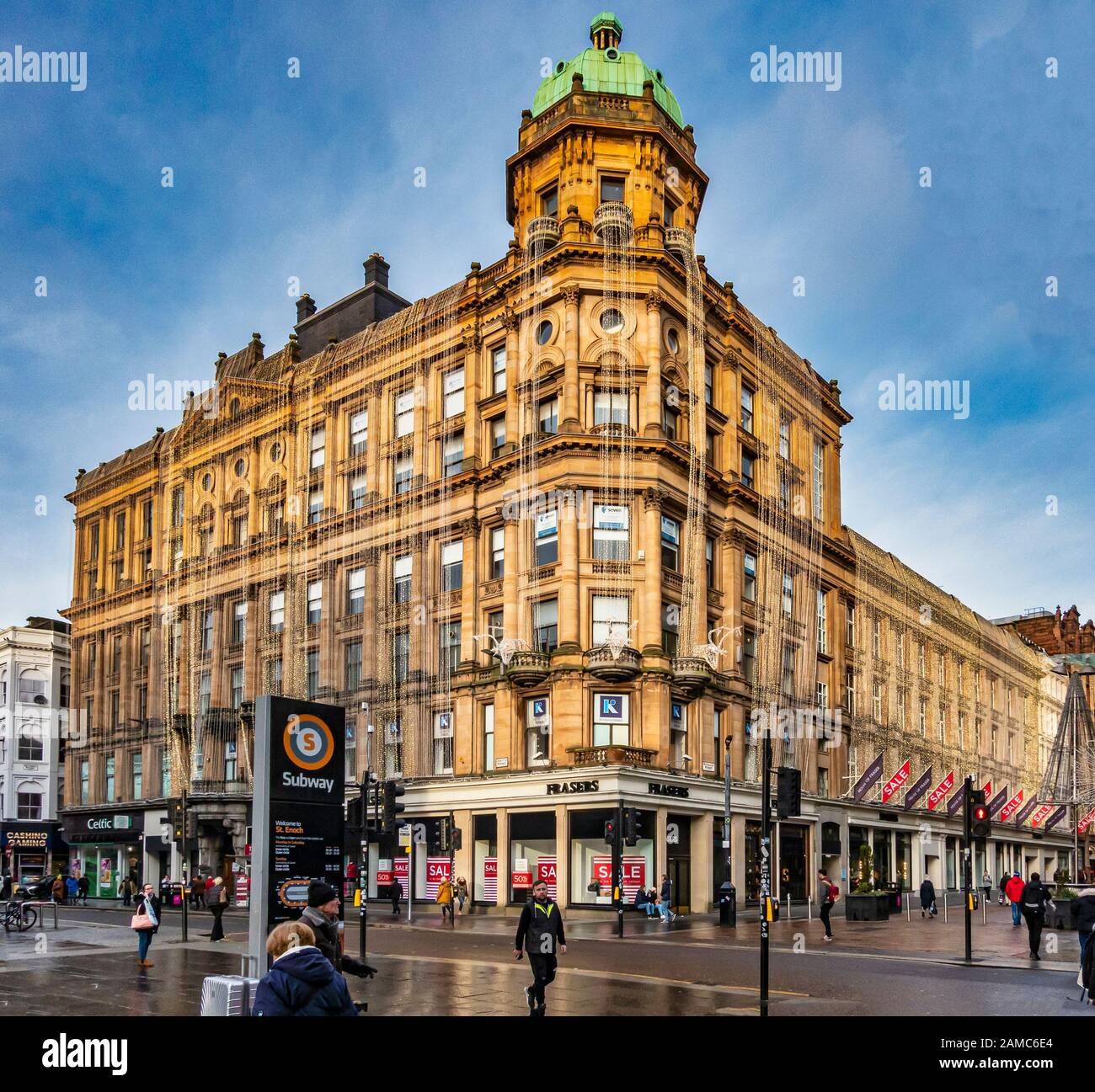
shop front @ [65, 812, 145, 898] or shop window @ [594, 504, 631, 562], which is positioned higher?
shop window @ [594, 504, 631, 562]

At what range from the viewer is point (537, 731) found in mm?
49156

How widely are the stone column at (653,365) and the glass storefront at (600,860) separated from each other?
50.1ft

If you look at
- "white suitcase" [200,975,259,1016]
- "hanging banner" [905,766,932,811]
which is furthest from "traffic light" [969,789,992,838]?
"hanging banner" [905,766,932,811]

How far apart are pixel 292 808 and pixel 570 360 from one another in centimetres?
3350

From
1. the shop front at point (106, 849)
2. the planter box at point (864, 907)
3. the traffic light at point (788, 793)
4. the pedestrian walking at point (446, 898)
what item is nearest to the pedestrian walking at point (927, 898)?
the planter box at point (864, 907)

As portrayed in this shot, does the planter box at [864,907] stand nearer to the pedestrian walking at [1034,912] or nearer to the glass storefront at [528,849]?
the glass storefront at [528,849]

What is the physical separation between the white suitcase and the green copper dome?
4862 cm

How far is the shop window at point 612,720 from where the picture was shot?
47375 mm

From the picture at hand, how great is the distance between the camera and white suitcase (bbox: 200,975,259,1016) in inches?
496

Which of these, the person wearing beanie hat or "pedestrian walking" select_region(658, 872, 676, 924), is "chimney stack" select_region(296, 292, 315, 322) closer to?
"pedestrian walking" select_region(658, 872, 676, 924)

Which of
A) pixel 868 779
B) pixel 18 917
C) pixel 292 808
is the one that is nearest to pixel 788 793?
pixel 292 808
